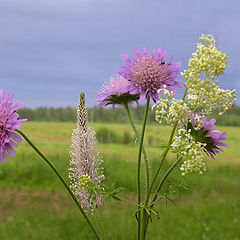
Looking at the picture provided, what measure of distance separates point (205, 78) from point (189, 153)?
0.72 ft

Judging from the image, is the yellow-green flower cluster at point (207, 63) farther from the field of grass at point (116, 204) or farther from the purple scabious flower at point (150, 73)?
the field of grass at point (116, 204)

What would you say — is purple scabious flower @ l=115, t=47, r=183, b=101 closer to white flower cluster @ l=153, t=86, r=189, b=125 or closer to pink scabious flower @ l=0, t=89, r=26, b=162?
white flower cluster @ l=153, t=86, r=189, b=125

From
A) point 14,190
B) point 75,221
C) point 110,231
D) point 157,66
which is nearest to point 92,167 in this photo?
point 157,66

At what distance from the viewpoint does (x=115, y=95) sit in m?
1.27

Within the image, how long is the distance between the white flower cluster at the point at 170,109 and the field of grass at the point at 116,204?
1.54 metres

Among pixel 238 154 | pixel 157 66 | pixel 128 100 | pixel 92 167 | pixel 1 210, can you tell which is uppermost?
pixel 157 66

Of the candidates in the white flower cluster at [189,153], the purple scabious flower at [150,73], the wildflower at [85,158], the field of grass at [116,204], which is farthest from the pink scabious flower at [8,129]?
the field of grass at [116,204]

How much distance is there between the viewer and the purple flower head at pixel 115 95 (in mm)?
1264

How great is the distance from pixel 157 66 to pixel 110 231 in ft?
13.9

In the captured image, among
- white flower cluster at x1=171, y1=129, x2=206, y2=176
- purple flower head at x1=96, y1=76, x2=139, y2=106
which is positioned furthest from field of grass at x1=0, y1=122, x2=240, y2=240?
white flower cluster at x1=171, y1=129, x2=206, y2=176

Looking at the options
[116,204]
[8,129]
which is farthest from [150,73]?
[116,204]

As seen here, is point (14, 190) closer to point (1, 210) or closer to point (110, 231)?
point (1, 210)

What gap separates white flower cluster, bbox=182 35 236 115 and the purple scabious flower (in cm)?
12

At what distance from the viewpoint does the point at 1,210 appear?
670cm
